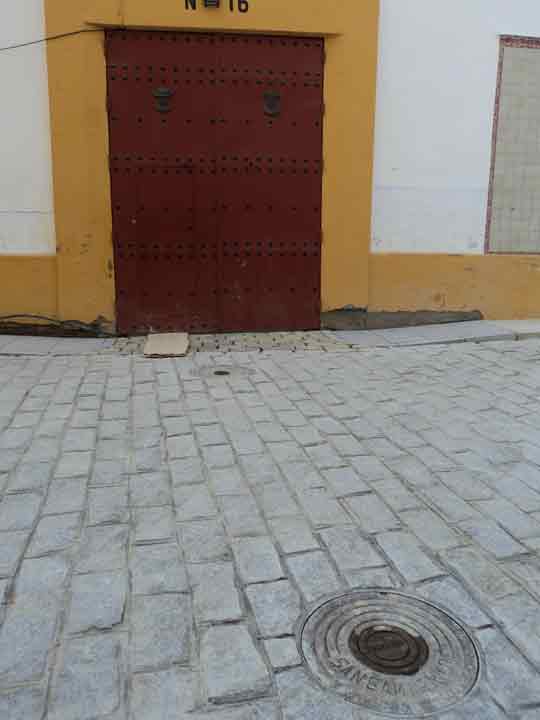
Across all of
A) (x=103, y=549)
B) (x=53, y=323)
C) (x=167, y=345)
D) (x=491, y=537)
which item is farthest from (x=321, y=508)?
(x=53, y=323)

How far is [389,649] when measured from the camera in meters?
2.08

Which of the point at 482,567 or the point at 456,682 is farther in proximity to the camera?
the point at 482,567

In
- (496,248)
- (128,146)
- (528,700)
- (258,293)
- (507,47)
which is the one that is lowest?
(528,700)

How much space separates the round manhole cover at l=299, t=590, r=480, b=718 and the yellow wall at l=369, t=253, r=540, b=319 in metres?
5.68

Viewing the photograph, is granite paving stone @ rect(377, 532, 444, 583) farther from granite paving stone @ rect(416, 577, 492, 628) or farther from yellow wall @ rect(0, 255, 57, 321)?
yellow wall @ rect(0, 255, 57, 321)

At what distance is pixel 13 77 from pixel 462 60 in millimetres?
5062

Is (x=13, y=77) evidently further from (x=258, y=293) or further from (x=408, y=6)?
(x=408, y=6)

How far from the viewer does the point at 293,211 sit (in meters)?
7.38

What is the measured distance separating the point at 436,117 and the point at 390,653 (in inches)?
270

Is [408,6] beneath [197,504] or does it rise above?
above

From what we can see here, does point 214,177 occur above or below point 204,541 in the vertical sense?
above

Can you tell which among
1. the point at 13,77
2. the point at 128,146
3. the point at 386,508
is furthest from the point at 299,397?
the point at 13,77

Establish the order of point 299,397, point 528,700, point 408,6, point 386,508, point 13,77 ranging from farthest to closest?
point 408,6, point 13,77, point 299,397, point 386,508, point 528,700

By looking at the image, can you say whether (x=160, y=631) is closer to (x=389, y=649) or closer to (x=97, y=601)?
(x=97, y=601)
